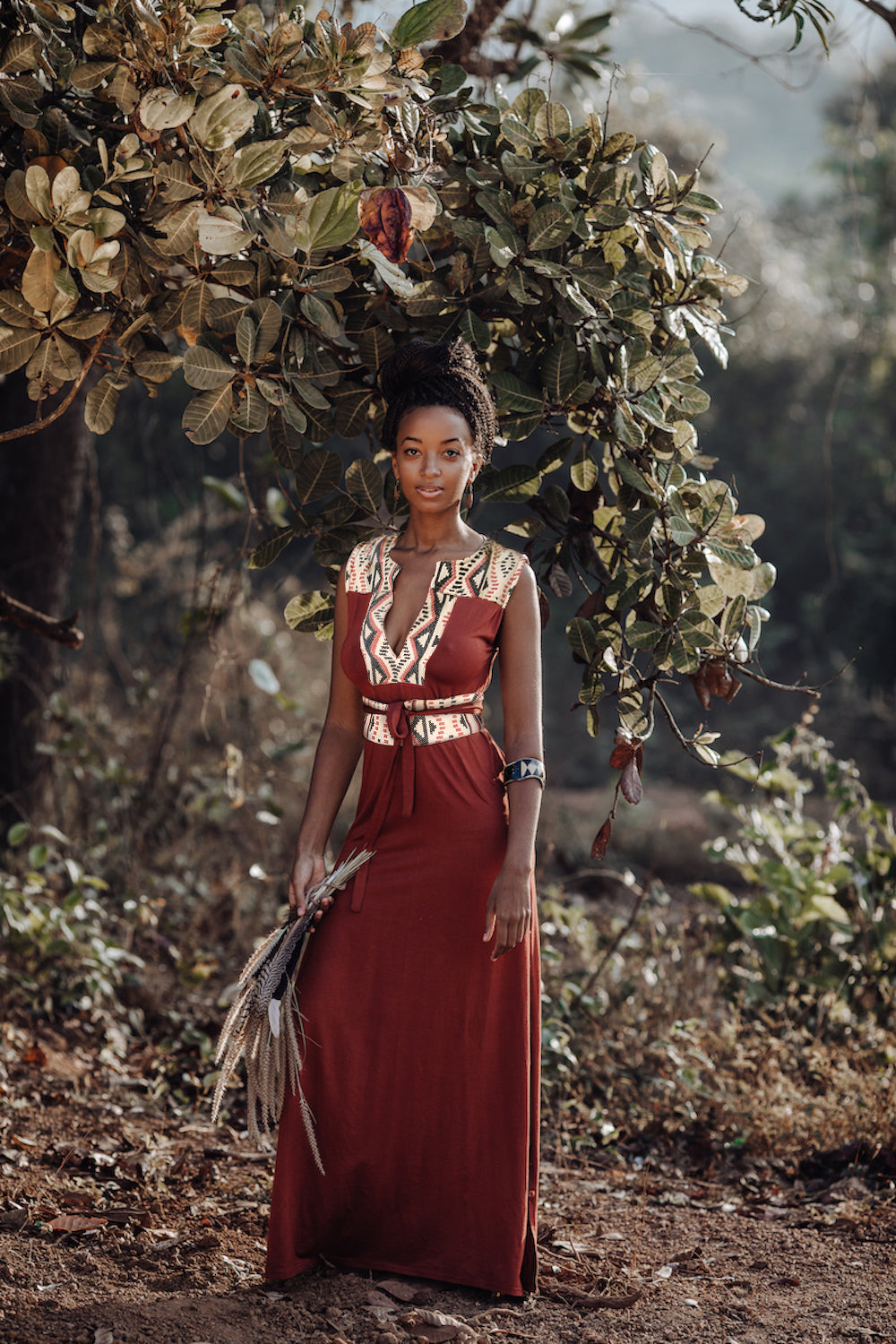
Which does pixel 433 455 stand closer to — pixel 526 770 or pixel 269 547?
pixel 269 547

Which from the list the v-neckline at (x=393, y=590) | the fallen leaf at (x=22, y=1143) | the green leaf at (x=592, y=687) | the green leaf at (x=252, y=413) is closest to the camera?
the green leaf at (x=252, y=413)

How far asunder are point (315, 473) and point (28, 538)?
2.48 m

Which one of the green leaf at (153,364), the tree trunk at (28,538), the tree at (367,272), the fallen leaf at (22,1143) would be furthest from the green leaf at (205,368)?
the tree trunk at (28,538)

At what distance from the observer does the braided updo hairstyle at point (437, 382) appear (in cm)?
241

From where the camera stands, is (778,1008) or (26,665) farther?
(26,665)

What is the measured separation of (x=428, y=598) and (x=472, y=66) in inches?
93.0

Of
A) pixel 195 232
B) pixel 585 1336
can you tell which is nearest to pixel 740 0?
pixel 195 232

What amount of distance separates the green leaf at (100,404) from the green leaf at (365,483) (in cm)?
53

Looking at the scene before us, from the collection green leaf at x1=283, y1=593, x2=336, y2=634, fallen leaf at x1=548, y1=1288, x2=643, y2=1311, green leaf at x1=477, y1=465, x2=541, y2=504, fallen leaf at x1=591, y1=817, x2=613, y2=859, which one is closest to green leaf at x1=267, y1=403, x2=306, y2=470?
green leaf at x1=283, y1=593, x2=336, y2=634

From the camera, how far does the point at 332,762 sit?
8.52 ft

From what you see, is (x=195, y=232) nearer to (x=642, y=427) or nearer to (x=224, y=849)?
(x=642, y=427)

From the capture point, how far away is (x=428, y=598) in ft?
8.10

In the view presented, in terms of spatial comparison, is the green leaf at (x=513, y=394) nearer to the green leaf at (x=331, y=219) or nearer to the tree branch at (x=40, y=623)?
the green leaf at (x=331, y=219)

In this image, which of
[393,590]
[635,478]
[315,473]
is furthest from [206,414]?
[635,478]
